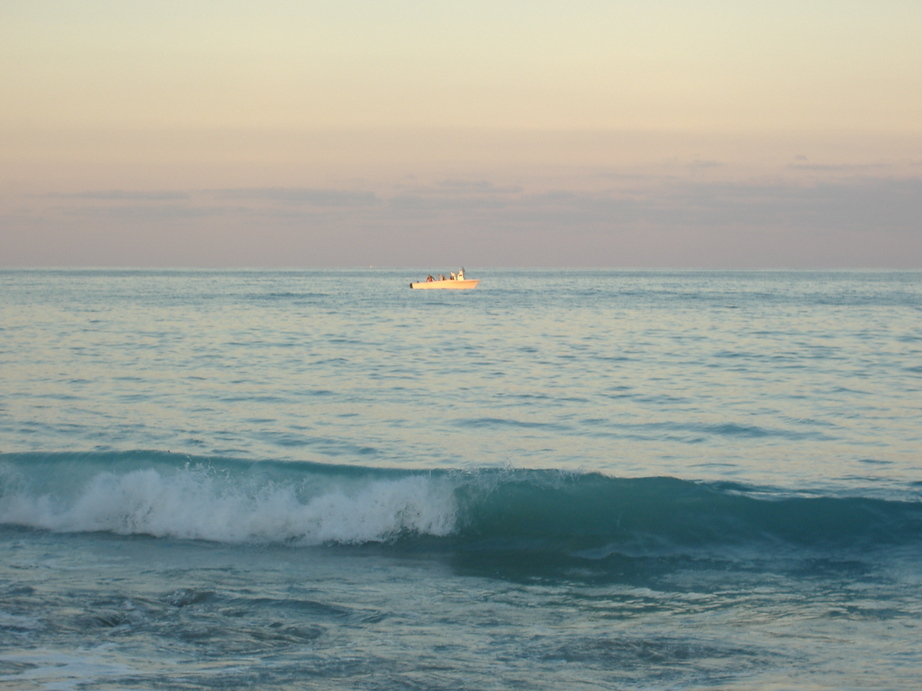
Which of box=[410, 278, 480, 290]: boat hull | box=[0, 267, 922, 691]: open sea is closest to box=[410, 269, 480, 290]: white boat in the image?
box=[410, 278, 480, 290]: boat hull

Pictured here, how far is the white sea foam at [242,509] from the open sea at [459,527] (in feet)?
0.13

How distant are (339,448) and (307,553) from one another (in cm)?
501

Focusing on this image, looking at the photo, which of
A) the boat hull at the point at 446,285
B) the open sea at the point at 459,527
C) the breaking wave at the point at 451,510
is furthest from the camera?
the boat hull at the point at 446,285

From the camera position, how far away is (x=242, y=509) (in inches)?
485

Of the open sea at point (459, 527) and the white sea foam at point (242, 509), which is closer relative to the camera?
the open sea at point (459, 527)

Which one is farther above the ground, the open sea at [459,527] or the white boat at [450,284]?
the white boat at [450,284]

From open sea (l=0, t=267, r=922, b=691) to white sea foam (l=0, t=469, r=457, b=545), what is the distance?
4 cm

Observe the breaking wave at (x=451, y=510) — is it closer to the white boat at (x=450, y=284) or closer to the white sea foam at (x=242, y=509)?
the white sea foam at (x=242, y=509)

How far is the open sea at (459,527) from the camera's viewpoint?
7117mm

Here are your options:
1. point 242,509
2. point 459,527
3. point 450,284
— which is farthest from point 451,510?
point 450,284

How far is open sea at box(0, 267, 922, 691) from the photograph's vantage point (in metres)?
7.12

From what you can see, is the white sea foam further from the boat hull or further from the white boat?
the boat hull

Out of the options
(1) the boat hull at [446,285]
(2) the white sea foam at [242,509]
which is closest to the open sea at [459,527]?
(2) the white sea foam at [242,509]

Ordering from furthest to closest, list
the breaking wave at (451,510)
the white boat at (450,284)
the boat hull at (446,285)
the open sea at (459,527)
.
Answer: the boat hull at (446,285) < the white boat at (450,284) < the breaking wave at (451,510) < the open sea at (459,527)
